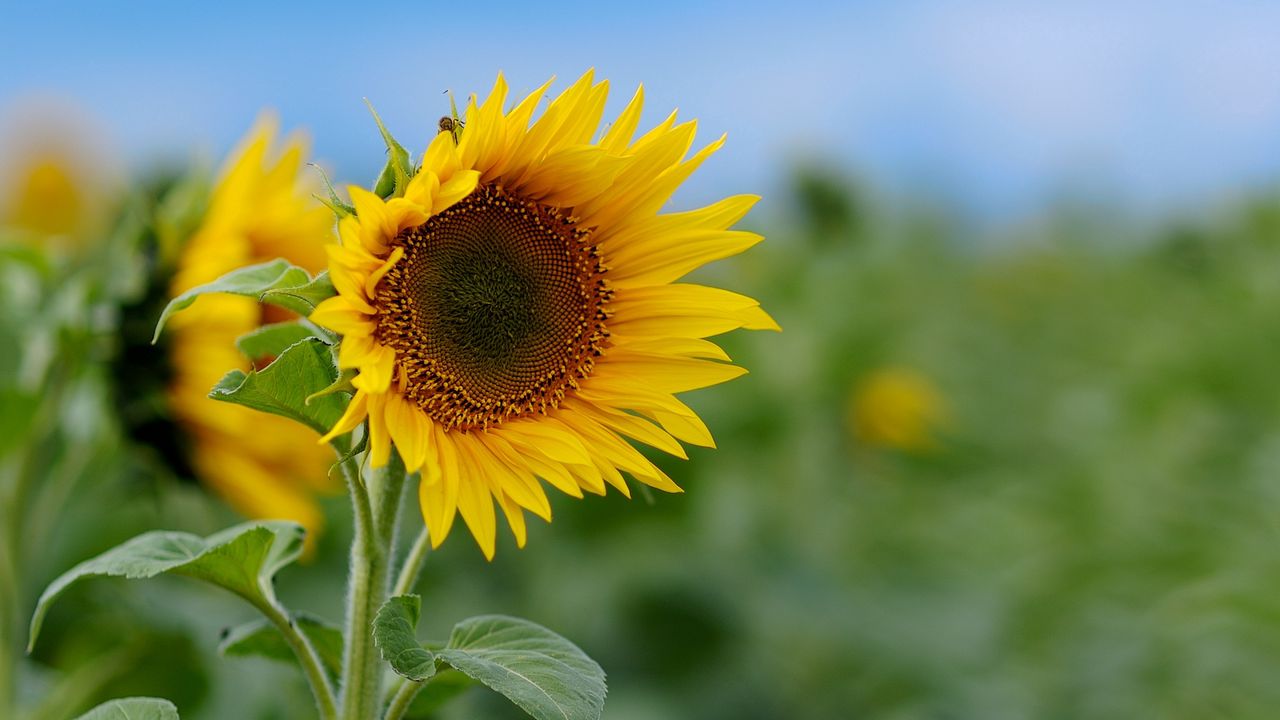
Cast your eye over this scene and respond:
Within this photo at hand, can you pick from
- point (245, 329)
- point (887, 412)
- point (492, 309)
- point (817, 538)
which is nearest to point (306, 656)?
point (492, 309)

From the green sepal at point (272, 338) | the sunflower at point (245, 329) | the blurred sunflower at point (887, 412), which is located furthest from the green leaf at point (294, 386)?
the blurred sunflower at point (887, 412)

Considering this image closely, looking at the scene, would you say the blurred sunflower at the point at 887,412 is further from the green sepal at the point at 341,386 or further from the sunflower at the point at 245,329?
the green sepal at the point at 341,386

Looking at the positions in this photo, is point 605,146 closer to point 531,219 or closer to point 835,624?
point 531,219

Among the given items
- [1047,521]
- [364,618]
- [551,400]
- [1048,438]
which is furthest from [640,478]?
[1048,438]

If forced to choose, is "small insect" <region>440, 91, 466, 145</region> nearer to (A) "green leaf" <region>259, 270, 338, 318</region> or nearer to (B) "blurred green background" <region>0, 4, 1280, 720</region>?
(A) "green leaf" <region>259, 270, 338, 318</region>

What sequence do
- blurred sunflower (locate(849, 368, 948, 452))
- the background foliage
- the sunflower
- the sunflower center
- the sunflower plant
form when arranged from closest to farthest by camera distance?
the sunflower plant → the sunflower center → the sunflower → the background foliage → blurred sunflower (locate(849, 368, 948, 452))

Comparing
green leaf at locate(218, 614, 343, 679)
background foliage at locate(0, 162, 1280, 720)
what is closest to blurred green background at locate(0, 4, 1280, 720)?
background foliage at locate(0, 162, 1280, 720)
